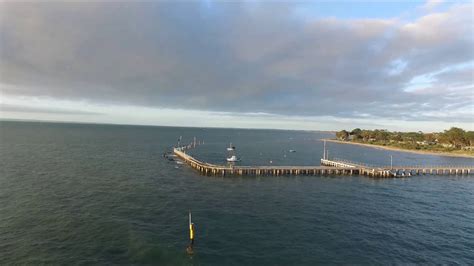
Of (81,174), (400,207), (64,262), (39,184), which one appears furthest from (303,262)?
(81,174)

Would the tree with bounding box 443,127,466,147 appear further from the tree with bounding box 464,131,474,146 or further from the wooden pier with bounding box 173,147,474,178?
the wooden pier with bounding box 173,147,474,178

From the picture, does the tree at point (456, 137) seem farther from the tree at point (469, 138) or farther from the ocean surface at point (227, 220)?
the ocean surface at point (227, 220)

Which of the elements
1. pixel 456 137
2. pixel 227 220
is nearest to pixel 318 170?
pixel 227 220

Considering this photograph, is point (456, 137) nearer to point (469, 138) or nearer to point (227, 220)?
point (469, 138)

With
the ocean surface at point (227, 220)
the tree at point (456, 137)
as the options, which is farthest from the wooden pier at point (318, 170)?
the tree at point (456, 137)

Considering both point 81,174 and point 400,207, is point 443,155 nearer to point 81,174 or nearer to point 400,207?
point 400,207

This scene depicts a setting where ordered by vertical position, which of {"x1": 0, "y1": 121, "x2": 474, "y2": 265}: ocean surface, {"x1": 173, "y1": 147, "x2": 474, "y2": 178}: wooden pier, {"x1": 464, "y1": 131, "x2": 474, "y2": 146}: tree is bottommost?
{"x1": 0, "y1": 121, "x2": 474, "y2": 265}: ocean surface

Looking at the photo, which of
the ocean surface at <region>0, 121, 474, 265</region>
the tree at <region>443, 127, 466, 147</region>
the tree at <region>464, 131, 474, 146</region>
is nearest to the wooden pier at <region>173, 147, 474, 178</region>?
the ocean surface at <region>0, 121, 474, 265</region>

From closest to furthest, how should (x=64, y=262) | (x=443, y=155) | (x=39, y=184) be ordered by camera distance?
(x=64, y=262) → (x=39, y=184) → (x=443, y=155)
